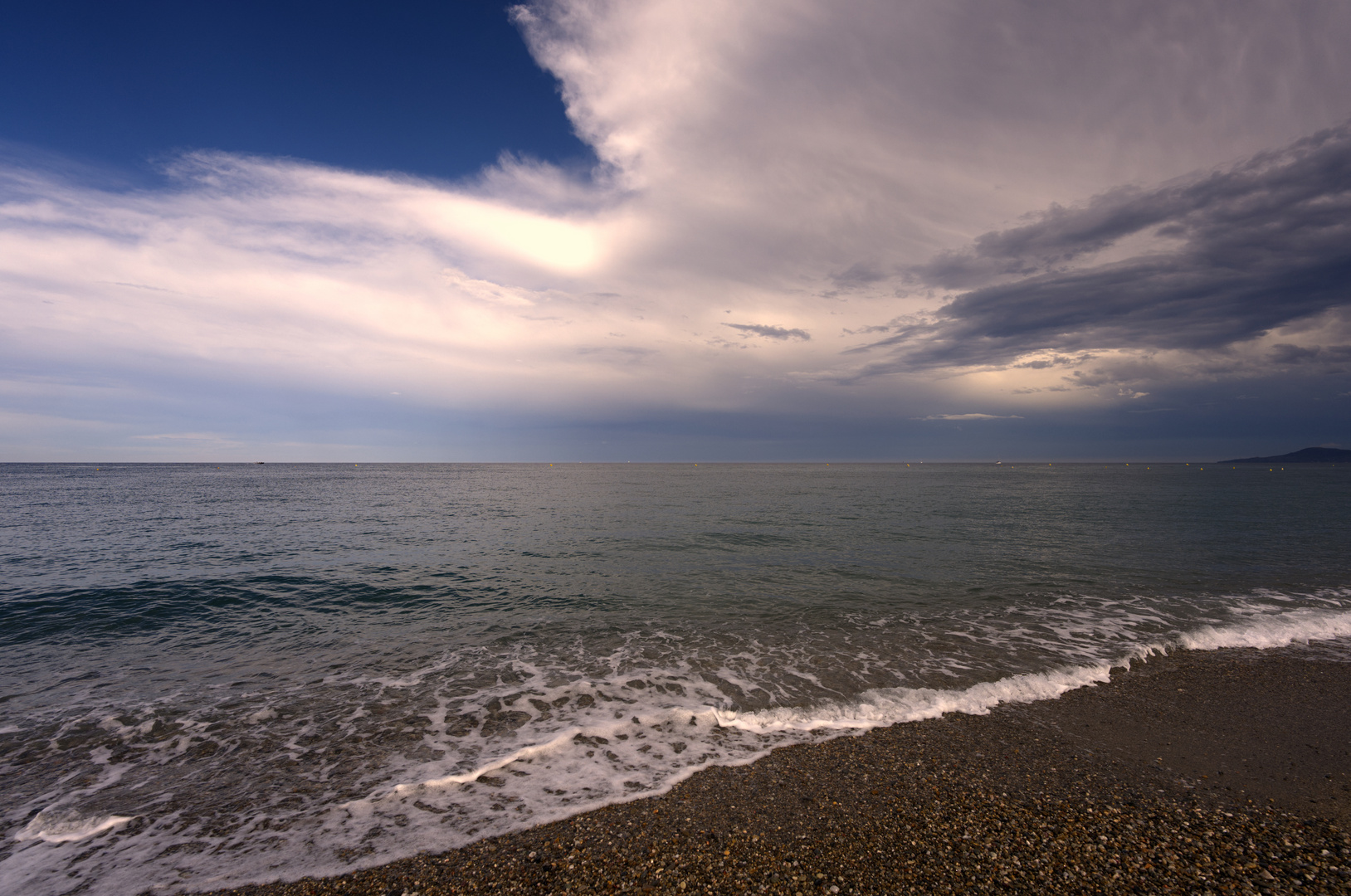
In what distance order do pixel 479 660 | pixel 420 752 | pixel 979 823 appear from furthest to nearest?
pixel 479 660 < pixel 420 752 < pixel 979 823

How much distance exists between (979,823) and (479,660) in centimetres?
1122

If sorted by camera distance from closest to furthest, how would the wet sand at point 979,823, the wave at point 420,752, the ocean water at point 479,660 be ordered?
the wet sand at point 979,823, the wave at point 420,752, the ocean water at point 479,660

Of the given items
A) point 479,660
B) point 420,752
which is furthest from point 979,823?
point 479,660

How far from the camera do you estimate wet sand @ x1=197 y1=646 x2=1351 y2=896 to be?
5586 millimetres

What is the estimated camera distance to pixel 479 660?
528 inches

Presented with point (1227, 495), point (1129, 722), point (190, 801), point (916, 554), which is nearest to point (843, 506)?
point (916, 554)

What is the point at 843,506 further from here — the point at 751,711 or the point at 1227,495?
the point at 1227,495

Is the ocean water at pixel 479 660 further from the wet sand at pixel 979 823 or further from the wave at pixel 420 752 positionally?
the wet sand at pixel 979 823

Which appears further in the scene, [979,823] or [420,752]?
[420,752]

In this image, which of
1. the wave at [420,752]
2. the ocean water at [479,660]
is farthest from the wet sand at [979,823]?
the ocean water at [479,660]

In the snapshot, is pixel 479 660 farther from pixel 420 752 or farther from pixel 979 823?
pixel 979 823

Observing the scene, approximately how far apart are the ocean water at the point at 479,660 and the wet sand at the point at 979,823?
714 millimetres

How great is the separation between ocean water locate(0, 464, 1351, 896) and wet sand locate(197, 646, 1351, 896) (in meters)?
0.71

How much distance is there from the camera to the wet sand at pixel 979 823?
5.59 meters
